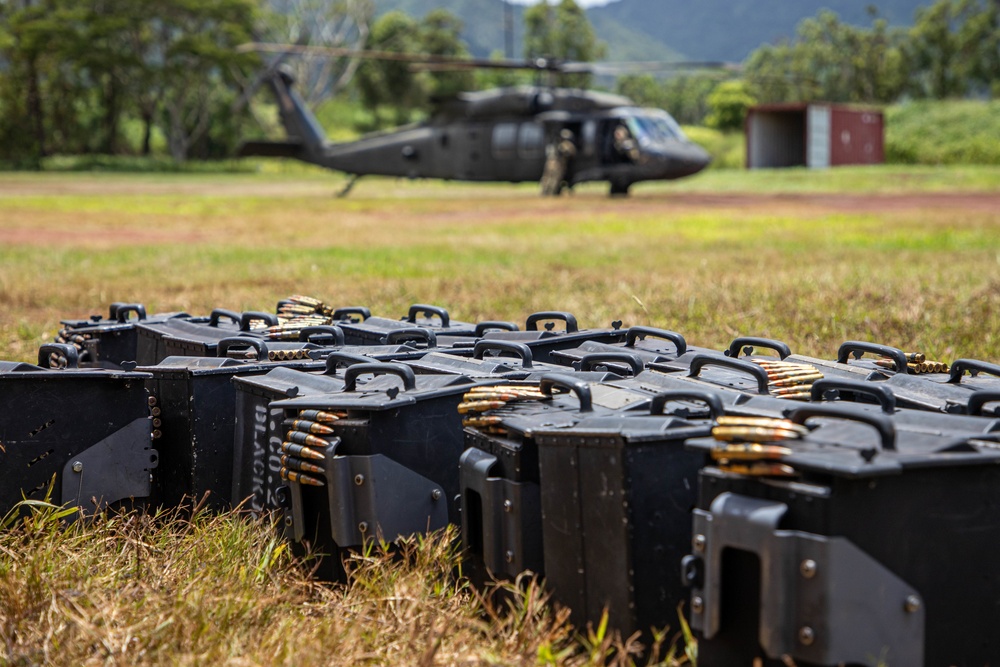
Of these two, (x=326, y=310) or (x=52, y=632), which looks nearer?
(x=52, y=632)

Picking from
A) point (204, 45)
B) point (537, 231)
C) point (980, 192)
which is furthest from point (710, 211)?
point (204, 45)

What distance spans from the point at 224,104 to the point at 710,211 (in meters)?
61.4

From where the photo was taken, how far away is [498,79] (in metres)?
111

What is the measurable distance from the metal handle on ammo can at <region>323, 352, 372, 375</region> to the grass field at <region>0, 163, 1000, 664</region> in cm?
49

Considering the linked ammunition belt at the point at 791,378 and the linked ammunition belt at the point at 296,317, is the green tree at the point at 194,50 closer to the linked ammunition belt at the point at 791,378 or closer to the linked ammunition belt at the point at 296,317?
the linked ammunition belt at the point at 296,317

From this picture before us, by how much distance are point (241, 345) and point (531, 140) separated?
83.3 feet

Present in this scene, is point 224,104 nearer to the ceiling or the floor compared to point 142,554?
nearer to the ceiling

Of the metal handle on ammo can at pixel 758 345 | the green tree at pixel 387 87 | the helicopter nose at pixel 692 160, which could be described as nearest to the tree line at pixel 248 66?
the green tree at pixel 387 87

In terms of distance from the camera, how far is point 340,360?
3219 millimetres

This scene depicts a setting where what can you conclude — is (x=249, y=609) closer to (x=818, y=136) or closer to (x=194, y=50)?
(x=818, y=136)

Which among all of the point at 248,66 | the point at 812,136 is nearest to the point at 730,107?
the point at 248,66

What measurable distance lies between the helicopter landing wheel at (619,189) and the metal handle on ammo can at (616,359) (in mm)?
25219

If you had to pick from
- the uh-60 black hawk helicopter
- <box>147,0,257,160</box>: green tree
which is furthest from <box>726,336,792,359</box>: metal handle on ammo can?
<box>147,0,257,160</box>: green tree

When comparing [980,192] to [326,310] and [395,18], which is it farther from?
[395,18]
